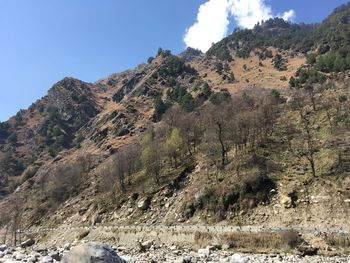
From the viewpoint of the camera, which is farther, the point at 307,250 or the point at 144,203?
the point at 144,203

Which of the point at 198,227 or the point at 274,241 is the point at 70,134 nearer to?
the point at 198,227

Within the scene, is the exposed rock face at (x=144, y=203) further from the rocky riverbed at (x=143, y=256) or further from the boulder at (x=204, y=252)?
the boulder at (x=204, y=252)

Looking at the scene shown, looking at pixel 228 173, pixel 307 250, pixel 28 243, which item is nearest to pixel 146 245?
pixel 307 250

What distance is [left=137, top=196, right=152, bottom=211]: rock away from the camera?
67312mm

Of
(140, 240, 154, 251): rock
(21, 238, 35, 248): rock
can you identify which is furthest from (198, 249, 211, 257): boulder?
(21, 238, 35, 248): rock

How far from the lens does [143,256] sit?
135ft

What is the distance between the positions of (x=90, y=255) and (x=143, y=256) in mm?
23362

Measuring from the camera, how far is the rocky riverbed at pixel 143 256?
19.5 metres

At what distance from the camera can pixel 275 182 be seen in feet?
182

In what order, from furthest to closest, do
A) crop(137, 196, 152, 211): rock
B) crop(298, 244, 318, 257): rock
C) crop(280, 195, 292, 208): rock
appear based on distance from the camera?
crop(137, 196, 152, 211): rock → crop(280, 195, 292, 208): rock → crop(298, 244, 318, 257): rock

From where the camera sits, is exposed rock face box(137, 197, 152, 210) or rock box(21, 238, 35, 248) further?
rock box(21, 238, 35, 248)

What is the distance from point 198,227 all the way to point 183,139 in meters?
36.5

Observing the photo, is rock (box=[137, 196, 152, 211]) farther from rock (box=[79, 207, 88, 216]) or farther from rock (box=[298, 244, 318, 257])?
rock (box=[298, 244, 318, 257])

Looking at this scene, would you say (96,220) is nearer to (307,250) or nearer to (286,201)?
(286,201)
